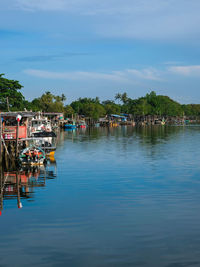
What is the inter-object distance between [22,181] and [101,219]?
557 inches

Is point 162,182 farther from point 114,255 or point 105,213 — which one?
point 114,255

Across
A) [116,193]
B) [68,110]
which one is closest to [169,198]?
[116,193]

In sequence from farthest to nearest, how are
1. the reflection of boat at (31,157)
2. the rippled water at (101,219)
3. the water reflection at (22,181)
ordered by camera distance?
the reflection of boat at (31,157) → the water reflection at (22,181) → the rippled water at (101,219)

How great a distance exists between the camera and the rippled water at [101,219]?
51.6ft

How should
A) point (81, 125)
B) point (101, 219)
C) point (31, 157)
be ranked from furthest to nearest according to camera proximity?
point (81, 125) < point (31, 157) < point (101, 219)

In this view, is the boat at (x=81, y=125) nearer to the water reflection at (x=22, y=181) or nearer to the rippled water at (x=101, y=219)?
the water reflection at (x=22, y=181)

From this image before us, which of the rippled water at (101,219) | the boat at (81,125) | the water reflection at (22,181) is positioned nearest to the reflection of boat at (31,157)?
the water reflection at (22,181)

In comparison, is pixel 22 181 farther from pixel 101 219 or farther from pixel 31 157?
pixel 101 219

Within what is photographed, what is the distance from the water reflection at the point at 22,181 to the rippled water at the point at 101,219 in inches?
2.8

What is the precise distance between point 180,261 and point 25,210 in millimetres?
10948

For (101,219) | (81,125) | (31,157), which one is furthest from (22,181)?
(81,125)

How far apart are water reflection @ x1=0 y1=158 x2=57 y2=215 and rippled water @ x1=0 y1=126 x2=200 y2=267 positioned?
2.8 inches

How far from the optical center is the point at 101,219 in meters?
21.2

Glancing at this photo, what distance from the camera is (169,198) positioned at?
26.5 metres
